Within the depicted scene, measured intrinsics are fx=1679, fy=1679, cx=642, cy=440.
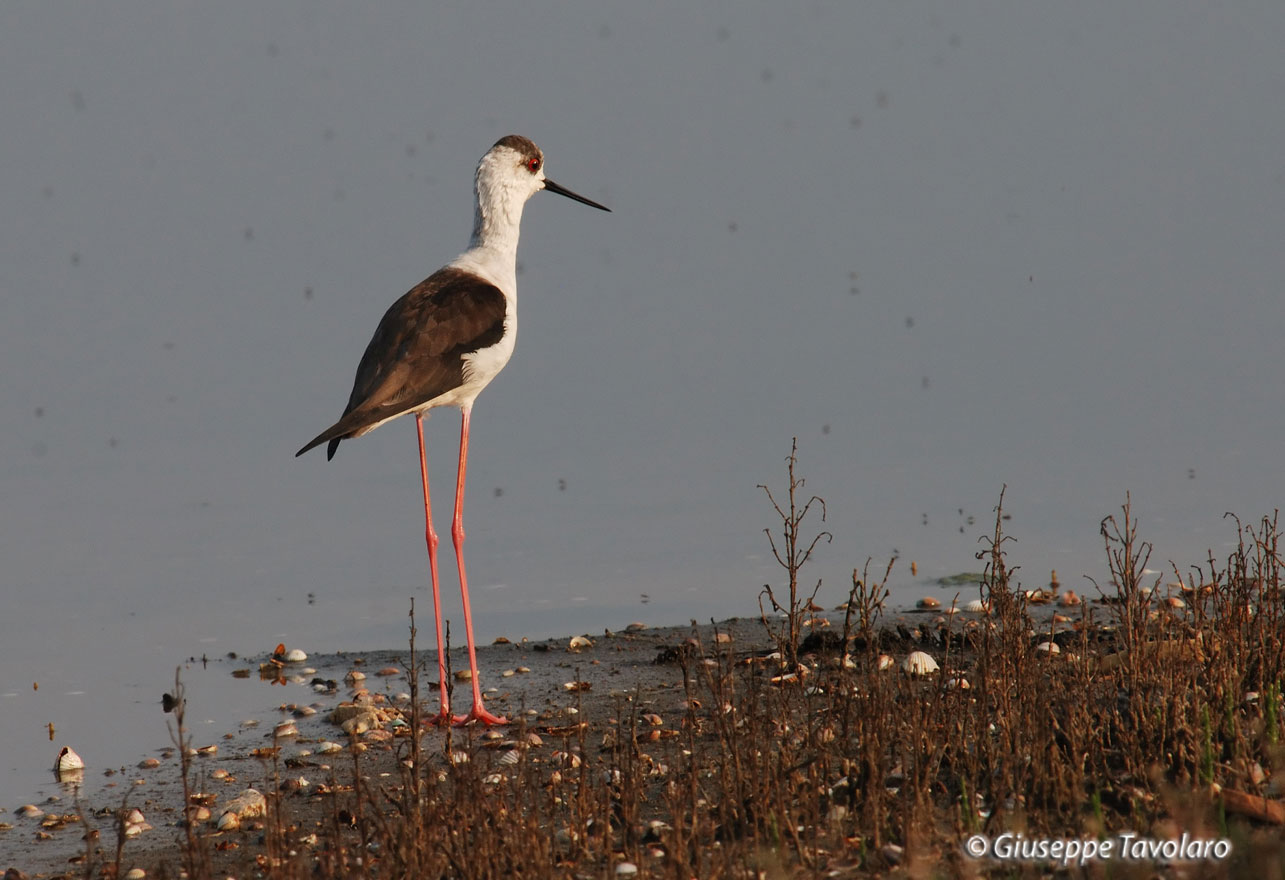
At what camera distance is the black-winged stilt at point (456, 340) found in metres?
7.94

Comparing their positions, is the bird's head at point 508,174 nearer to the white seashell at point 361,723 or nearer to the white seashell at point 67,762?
the white seashell at point 361,723

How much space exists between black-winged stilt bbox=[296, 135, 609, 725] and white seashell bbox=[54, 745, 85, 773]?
1.56 m

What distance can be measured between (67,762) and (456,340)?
2630mm

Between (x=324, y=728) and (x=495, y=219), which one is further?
(x=495, y=219)

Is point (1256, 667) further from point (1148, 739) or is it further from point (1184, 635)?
point (1148, 739)

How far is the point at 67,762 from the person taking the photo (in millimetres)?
7234

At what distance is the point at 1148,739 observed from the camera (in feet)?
17.2

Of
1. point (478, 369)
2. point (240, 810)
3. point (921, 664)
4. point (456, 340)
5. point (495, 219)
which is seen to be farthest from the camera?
point (495, 219)

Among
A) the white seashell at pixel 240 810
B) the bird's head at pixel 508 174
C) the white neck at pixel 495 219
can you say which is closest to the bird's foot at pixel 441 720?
the white seashell at pixel 240 810

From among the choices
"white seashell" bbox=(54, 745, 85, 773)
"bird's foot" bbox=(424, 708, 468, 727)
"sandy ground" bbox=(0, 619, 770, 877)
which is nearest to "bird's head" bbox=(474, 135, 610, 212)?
"sandy ground" bbox=(0, 619, 770, 877)

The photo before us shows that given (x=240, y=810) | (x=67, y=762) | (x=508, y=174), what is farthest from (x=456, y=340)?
(x=240, y=810)

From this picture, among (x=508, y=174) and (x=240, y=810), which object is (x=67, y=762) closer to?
(x=240, y=810)

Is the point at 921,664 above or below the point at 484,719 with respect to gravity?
above

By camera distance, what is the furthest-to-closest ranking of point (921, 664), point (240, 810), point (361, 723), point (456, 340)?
point (456, 340) < point (361, 723) < point (921, 664) < point (240, 810)
